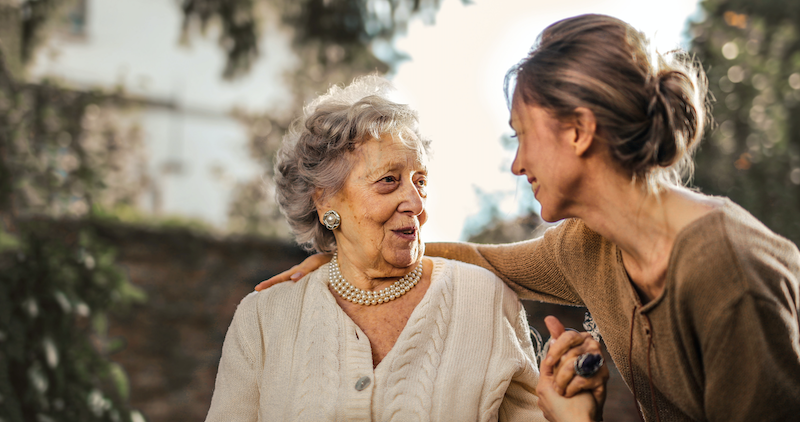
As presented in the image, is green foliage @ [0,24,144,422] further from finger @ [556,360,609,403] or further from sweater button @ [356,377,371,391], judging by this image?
finger @ [556,360,609,403]

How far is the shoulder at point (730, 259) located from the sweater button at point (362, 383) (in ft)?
3.27

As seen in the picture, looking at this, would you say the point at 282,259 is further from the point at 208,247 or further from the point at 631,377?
the point at 631,377

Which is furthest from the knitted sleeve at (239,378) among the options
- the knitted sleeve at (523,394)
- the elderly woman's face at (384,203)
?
the knitted sleeve at (523,394)

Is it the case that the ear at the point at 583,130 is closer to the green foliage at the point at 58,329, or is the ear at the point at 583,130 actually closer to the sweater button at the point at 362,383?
the sweater button at the point at 362,383

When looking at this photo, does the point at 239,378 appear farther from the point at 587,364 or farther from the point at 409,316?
the point at 587,364

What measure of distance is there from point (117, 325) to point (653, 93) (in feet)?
17.6

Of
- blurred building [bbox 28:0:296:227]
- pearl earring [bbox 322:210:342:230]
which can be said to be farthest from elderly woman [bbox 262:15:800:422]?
blurred building [bbox 28:0:296:227]

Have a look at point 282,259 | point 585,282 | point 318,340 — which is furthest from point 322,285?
point 282,259

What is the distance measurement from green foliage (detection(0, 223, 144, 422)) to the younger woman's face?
257cm

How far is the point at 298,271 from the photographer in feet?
7.36

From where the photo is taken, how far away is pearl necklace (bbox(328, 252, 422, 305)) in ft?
6.88

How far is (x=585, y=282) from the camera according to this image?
6.37ft

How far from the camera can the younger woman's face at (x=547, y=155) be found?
62.7 inches

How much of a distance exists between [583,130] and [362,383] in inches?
41.6
